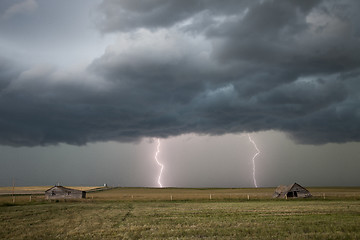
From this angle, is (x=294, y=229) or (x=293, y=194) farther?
(x=293, y=194)

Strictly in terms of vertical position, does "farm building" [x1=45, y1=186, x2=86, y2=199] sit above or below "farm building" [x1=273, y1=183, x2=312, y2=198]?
above

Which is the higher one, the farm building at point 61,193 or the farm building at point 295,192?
the farm building at point 61,193

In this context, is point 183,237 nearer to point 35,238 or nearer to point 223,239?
point 223,239

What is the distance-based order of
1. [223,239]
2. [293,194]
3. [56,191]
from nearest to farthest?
1. [223,239]
2. [293,194]
3. [56,191]

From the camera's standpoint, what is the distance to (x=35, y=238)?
19.8 meters

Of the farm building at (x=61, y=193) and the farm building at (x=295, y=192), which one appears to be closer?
the farm building at (x=295, y=192)

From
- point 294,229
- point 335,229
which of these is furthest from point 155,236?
point 335,229

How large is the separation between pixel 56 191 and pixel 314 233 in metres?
83.3

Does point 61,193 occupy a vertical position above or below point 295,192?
above

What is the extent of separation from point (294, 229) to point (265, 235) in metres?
3.42

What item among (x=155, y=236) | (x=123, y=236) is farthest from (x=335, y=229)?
(x=123, y=236)

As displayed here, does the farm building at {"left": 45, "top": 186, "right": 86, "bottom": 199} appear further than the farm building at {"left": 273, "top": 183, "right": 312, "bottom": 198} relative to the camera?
Yes

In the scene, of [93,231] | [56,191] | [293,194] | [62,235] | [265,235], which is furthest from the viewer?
[56,191]

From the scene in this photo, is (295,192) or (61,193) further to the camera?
(61,193)
